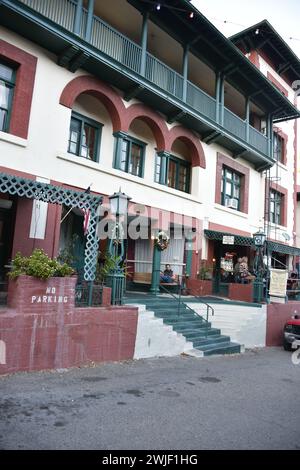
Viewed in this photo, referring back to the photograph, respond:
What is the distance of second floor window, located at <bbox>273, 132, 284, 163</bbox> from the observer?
1980 cm

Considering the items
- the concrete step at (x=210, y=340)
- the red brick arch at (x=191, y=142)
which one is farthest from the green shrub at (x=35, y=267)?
the red brick arch at (x=191, y=142)

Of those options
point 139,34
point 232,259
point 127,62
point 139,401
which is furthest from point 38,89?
point 232,259

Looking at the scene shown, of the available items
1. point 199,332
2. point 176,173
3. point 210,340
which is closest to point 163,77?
point 176,173

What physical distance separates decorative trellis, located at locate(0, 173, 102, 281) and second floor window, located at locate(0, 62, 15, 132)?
2.32m

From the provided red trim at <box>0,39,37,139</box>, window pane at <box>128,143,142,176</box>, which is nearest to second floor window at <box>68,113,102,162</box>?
window pane at <box>128,143,142,176</box>

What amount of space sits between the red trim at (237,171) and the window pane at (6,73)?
9207mm

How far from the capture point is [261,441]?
477 centimetres

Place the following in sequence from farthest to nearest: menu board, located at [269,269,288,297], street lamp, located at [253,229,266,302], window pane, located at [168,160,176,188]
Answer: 1. window pane, located at [168,160,176,188]
2. street lamp, located at [253,229,266,302]
3. menu board, located at [269,269,288,297]

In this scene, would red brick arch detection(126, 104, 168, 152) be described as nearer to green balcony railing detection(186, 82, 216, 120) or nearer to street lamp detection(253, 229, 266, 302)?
green balcony railing detection(186, 82, 216, 120)

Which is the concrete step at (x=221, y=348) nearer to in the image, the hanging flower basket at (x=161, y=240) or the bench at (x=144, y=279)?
the bench at (x=144, y=279)

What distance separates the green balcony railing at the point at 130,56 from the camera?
1006cm

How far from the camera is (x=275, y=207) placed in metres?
19.8

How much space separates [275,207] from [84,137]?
39.4 ft

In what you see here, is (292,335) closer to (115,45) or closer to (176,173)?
(176,173)
